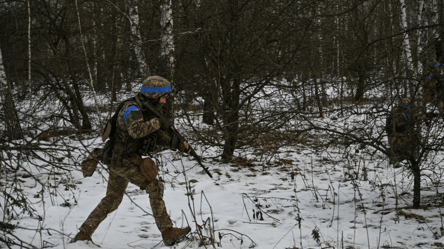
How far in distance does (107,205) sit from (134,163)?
0.49 meters

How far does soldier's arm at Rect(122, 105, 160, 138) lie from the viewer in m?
3.13

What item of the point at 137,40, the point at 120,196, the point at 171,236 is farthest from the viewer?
the point at 137,40

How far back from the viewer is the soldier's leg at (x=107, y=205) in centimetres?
324

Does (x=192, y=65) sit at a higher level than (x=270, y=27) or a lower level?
lower

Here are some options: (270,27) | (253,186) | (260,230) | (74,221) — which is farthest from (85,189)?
(270,27)

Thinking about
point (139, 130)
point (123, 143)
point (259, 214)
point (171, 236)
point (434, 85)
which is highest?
point (434, 85)

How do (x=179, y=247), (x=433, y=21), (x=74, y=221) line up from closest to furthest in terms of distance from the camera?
(x=179, y=247) → (x=74, y=221) → (x=433, y=21)

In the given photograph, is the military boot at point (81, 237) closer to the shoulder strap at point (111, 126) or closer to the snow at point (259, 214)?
the snow at point (259, 214)

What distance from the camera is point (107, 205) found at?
333cm

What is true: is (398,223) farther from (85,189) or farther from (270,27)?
(85,189)

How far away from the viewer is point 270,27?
6086 mm

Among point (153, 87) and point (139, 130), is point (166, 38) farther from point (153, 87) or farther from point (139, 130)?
point (139, 130)

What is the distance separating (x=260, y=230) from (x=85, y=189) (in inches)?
122

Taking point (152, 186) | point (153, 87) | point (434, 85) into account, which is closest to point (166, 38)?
point (153, 87)
